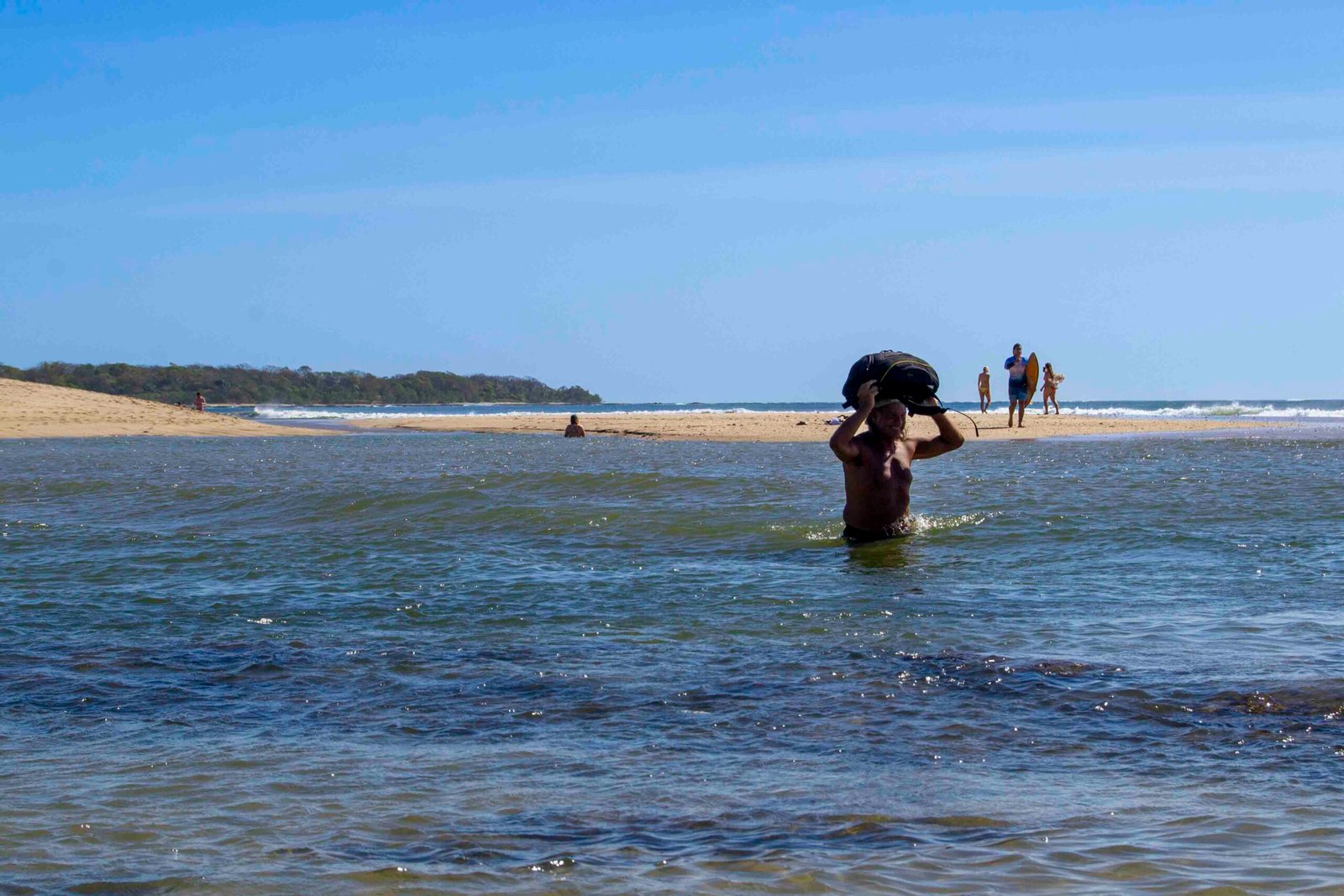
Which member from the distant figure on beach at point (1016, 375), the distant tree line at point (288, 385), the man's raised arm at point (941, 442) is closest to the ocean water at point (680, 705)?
the man's raised arm at point (941, 442)

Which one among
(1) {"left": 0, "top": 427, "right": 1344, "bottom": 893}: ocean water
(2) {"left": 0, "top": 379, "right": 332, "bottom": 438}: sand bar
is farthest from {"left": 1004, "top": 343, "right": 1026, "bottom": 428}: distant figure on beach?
(2) {"left": 0, "top": 379, "right": 332, "bottom": 438}: sand bar

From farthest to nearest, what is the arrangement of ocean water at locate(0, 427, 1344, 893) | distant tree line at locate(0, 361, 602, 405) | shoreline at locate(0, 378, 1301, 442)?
1. distant tree line at locate(0, 361, 602, 405)
2. shoreline at locate(0, 378, 1301, 442)
3. ocean water at locate(0, 427, 1344, 893)

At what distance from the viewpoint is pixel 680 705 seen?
5.13 m

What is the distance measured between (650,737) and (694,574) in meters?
4.06

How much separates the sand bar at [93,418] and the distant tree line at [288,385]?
1349 inches

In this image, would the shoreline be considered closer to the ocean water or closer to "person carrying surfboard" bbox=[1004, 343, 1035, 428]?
"person carrying surfboard" bbox=[1004, 343, 1035, 428]

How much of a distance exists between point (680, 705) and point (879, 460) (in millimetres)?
4910

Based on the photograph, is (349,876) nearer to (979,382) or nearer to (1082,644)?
(1082,644)

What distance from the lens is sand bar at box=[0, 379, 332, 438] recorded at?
31.1m

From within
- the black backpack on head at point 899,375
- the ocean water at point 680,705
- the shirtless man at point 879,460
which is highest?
the black backpack on head at point 899,375

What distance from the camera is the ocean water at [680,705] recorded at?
11.4 ft

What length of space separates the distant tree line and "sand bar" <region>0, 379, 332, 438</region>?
34258mm

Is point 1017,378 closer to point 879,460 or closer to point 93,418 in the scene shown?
point 879,460

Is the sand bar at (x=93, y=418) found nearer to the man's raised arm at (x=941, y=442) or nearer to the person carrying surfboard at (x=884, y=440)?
the person carrying surfboard at (x=884, y=440)
